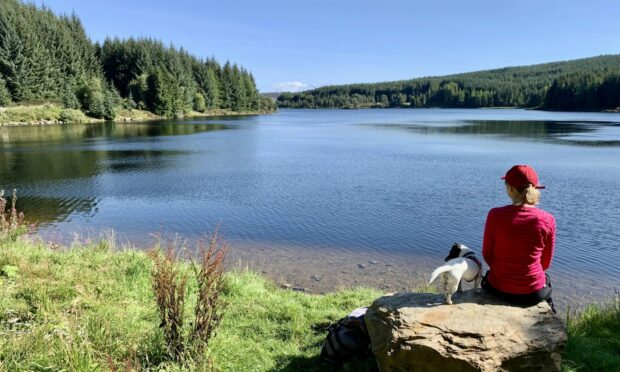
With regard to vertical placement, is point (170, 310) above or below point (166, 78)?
below

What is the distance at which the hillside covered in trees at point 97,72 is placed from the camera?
261ft

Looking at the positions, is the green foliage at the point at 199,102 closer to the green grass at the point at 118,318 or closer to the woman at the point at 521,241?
the green grass at the point at 118,318

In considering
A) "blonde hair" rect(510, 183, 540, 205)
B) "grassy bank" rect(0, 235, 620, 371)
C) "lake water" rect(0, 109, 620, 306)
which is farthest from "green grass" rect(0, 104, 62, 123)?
"blonde hair" rect(510, 183, 540, 205)

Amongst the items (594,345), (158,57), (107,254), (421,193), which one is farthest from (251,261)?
(158,57)

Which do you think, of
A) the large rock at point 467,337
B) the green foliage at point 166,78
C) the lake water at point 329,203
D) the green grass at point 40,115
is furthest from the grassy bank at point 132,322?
the green foliage at point 166,78

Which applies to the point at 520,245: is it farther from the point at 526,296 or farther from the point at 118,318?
the point at 118,318

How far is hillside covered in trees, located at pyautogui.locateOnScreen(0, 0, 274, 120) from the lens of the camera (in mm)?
79688

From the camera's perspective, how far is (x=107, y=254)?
395 inches

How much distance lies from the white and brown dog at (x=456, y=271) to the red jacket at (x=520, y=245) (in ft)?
0.96

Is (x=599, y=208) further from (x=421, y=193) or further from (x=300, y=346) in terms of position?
(x=300, y=346)

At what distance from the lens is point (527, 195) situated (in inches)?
192

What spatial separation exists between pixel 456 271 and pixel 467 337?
785 mm

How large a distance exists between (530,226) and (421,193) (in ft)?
60.8

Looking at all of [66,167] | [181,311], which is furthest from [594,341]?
[66,167]
